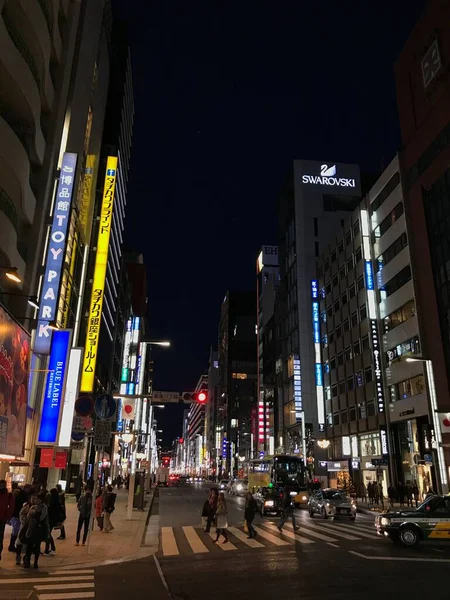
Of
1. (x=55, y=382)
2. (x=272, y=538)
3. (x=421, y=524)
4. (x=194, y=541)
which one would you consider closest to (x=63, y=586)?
(x=194, y=541)

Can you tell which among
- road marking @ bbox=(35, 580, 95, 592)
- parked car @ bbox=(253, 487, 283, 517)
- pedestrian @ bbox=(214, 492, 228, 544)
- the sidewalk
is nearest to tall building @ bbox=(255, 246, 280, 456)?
parked car @ bbox=(253, 487, 283, 517)

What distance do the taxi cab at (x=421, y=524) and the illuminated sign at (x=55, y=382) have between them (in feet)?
63.6

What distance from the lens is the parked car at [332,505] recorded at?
27.8m

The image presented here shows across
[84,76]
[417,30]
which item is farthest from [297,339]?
[84,76]

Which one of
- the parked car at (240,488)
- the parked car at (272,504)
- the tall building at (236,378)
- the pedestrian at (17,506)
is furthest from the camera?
the tall building at (236,378)

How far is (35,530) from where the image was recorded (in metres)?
12.1

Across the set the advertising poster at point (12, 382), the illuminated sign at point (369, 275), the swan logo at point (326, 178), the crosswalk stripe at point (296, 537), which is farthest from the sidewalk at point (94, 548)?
the swan logo at point (326, 178)

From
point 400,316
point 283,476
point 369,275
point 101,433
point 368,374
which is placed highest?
point 369,275

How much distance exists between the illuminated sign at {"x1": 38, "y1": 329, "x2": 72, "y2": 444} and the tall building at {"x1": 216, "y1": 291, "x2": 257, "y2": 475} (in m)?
103

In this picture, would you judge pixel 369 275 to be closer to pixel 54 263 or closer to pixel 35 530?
pixel 54 263

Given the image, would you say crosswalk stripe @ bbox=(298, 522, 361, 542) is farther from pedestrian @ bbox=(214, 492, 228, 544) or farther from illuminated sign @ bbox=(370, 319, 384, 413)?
illuminated sign @ bbox=(370, 319, 384, 413)

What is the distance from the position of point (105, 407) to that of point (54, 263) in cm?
1368

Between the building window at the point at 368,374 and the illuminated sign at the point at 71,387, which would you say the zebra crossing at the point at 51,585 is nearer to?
the illuminated sign at the point at 71,387

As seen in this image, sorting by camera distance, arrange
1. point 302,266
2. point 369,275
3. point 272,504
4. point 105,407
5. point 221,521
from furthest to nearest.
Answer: point 302,266 → point 369,275 → point 272,504 → point 221,521 → point 105,407
